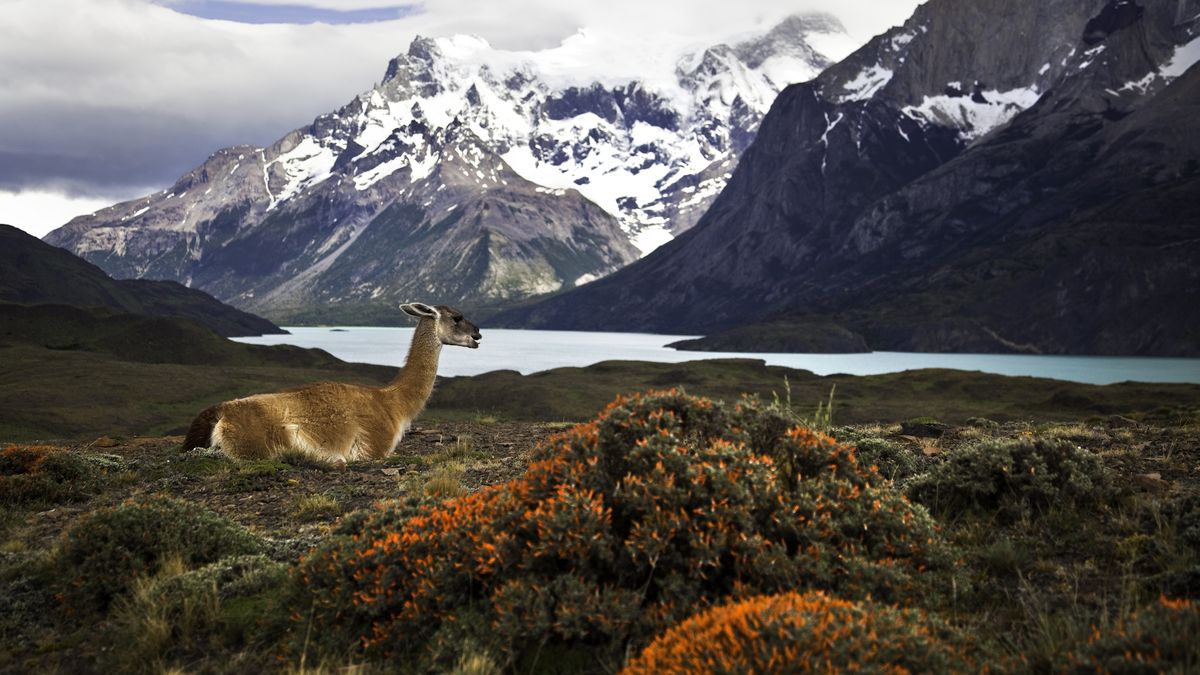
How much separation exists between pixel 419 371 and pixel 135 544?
29.0ft

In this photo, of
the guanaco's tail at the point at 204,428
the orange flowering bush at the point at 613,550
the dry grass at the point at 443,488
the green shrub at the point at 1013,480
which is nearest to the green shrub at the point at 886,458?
the green shrub at the point at 1013,480

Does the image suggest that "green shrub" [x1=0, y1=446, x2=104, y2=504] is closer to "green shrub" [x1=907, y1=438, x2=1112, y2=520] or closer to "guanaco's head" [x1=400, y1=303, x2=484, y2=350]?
"guanaco's head" [x1=400, y1=303, x2=484, y2=350]

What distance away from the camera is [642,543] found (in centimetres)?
644

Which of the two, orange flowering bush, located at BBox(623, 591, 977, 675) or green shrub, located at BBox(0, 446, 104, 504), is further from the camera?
green shrub, located at BBox(0, 446, 104, 504)

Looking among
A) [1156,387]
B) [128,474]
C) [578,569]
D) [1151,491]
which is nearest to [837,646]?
[578,569]

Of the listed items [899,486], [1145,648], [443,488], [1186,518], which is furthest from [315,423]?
[1145,648]

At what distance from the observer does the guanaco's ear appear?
1723 centimetres

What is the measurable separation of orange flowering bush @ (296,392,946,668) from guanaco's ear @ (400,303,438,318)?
9.64m

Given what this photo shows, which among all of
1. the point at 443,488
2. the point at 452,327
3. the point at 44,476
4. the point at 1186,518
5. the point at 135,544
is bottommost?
the point at 44,476

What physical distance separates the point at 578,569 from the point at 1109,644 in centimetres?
360

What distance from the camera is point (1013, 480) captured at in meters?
10.2

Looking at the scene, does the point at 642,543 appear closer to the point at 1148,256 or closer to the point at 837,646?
the point at 837,646

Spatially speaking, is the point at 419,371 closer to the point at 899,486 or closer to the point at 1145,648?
the point at 899,486

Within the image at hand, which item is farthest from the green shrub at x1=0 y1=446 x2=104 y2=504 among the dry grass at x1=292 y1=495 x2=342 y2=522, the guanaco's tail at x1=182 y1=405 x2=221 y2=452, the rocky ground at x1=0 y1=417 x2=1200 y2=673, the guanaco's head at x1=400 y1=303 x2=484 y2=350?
the guanaco's head at x1=400 y1=303 x2=484 y2=350
